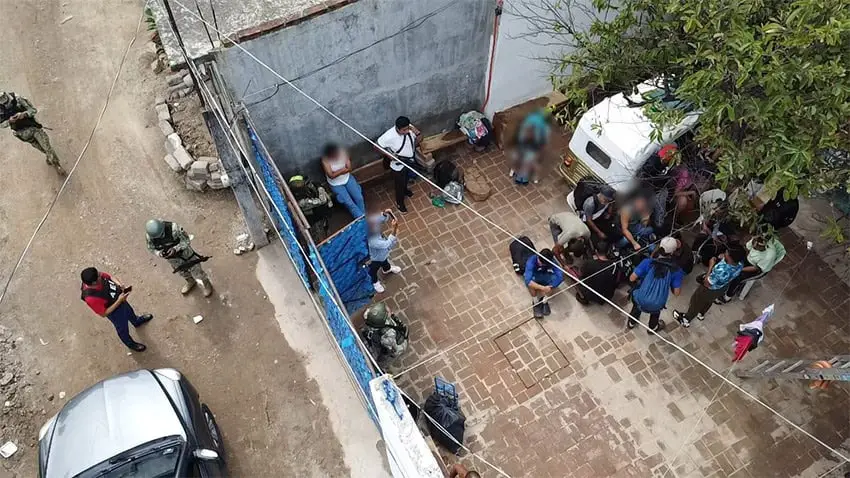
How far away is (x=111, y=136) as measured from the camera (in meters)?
9.64

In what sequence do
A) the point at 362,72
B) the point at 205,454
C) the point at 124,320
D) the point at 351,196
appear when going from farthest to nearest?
the point at 351,196 < the point at 362,72 < the point at 124,320 < the point at 205,454

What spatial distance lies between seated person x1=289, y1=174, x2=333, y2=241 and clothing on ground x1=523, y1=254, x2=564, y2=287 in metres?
2.76

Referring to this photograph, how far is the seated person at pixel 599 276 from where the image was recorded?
7801 millimetres

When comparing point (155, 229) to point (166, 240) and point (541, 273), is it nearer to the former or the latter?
point (166, 240)

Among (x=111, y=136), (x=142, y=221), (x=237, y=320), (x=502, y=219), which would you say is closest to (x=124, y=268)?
(x=142, y=221)

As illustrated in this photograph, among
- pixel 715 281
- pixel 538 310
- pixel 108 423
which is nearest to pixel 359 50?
pixel 538 310

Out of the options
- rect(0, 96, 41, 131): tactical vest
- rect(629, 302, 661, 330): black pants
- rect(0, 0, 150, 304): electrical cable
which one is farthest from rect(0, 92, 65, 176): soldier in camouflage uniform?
rect(629, 302, 661, 330): black pants

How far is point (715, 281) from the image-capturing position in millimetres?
7430

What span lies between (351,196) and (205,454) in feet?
12.8

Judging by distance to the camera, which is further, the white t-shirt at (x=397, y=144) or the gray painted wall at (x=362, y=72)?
the white t-shirt at (x=397, y=144)

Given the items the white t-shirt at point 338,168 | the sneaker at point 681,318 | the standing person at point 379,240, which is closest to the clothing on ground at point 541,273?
the sneaker at point 681,318

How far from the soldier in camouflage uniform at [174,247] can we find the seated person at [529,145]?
4.71 metres

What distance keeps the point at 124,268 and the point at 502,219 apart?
17.5ft

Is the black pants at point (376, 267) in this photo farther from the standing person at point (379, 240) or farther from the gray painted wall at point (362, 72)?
the gray painted wall at point (362, 72)
